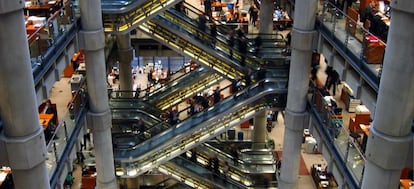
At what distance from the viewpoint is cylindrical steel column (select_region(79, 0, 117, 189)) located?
609 inches

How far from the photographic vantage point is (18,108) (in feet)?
31.1

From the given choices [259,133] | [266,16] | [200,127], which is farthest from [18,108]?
[259,133]

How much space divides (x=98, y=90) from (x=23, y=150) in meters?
6.64

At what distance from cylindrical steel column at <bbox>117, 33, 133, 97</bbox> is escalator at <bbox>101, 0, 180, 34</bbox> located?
600cm

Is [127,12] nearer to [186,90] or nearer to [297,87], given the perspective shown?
[297,87]

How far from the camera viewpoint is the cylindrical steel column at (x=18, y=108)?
8.98 metres

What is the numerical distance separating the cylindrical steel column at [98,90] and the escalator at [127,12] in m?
1.70

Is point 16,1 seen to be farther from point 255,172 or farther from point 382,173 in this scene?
point 255,172

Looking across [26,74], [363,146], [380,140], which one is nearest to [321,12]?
[363,146]

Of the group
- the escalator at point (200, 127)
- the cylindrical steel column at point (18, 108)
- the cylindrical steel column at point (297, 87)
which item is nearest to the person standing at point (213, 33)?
the escalator at point (200, 127)

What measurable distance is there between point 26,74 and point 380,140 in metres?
6.93

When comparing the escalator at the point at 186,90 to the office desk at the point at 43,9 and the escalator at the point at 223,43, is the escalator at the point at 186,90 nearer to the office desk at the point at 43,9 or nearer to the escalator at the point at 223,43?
the escalator at the point at 223,43

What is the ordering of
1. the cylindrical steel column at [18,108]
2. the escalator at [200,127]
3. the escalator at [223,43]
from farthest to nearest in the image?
the escalator at [223,43] → the escalator at [200,127] → the cylindrical steel column at [18,108]

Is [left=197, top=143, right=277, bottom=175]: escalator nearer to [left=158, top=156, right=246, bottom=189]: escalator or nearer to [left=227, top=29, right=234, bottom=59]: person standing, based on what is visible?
[left=158, top=156, right=246, bottom=189]: escalator
